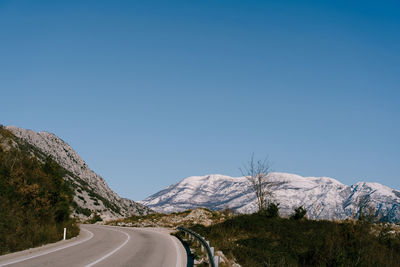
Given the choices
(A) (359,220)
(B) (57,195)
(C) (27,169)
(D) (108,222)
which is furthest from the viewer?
(D) (108,222)

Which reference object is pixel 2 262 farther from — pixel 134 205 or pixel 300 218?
pixel 134 205

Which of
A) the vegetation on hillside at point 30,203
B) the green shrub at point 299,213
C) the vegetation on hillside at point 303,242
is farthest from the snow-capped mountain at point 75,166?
the vegetation on hillside at point 30,203

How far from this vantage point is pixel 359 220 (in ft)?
73.0

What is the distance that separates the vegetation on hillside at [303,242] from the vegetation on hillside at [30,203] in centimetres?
1006

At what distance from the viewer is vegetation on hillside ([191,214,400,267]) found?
58.7 ft

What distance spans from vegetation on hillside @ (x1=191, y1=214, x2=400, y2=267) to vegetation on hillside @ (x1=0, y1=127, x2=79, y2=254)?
10058 mm

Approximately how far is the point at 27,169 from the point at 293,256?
17887 millimetres

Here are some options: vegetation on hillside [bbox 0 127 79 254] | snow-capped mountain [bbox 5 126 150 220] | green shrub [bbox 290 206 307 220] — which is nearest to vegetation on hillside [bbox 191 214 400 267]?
green shrub [bbox 290 206 307 220]

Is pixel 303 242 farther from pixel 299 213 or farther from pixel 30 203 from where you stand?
pixel 30 203

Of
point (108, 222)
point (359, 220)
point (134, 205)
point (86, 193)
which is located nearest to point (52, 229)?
point (359, 220)

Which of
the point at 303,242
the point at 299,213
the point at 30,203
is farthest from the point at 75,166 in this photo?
the point at 303,242

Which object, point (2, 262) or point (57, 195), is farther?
point (57, 195)

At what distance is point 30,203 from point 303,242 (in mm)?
18564

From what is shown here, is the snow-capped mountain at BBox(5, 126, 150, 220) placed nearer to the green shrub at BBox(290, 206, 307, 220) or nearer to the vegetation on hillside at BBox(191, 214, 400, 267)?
the green shrub at BBox(290, 206, 307, 220)
